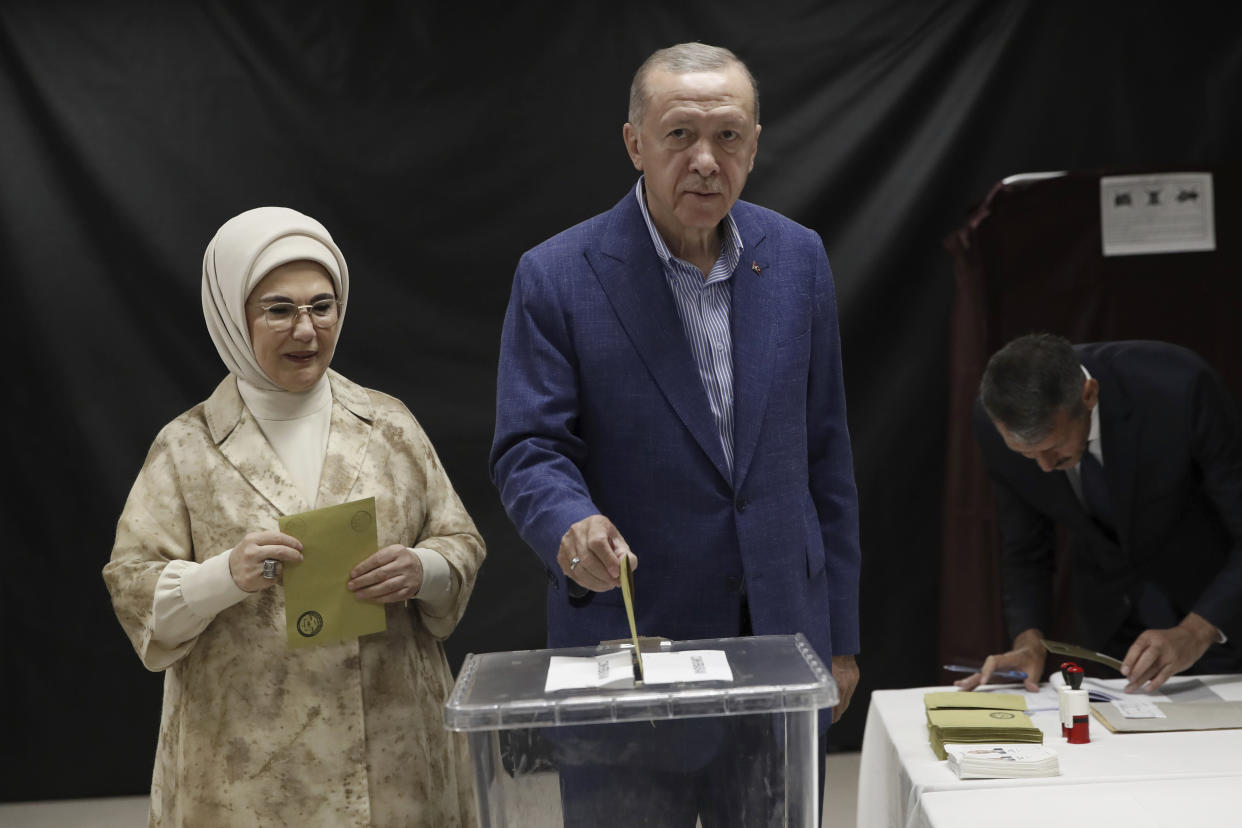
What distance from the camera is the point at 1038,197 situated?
388cm

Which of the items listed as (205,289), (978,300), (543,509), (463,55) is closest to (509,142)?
(463,55)

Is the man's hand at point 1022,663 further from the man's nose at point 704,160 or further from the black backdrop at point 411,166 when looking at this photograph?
the black backdrop at point 411,166

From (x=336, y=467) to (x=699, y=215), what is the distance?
765 millimetres

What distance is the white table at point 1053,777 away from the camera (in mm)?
2051

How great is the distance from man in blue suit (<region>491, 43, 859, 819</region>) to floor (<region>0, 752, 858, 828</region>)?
94.3 inches

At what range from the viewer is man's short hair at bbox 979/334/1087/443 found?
9.29 feet

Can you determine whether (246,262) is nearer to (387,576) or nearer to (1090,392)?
(387,576)

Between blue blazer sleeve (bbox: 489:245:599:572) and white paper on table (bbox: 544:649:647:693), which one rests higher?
blue blazer sleeve (bbox: 489:245:599:572)

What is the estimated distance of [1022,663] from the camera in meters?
2.90

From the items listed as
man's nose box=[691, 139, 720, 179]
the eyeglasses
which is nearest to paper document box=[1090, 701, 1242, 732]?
man's nose box=[691, 139, 720, 179]

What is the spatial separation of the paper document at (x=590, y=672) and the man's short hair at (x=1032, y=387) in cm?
152

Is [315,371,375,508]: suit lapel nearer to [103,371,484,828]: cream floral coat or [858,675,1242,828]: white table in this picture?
[103,371,484,828]: cream floral coat

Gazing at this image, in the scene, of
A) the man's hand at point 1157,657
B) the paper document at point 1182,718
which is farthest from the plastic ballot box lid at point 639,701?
the man's hand at point 1157,657

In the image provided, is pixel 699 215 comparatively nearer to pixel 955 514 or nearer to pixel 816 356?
pixel 816 356
